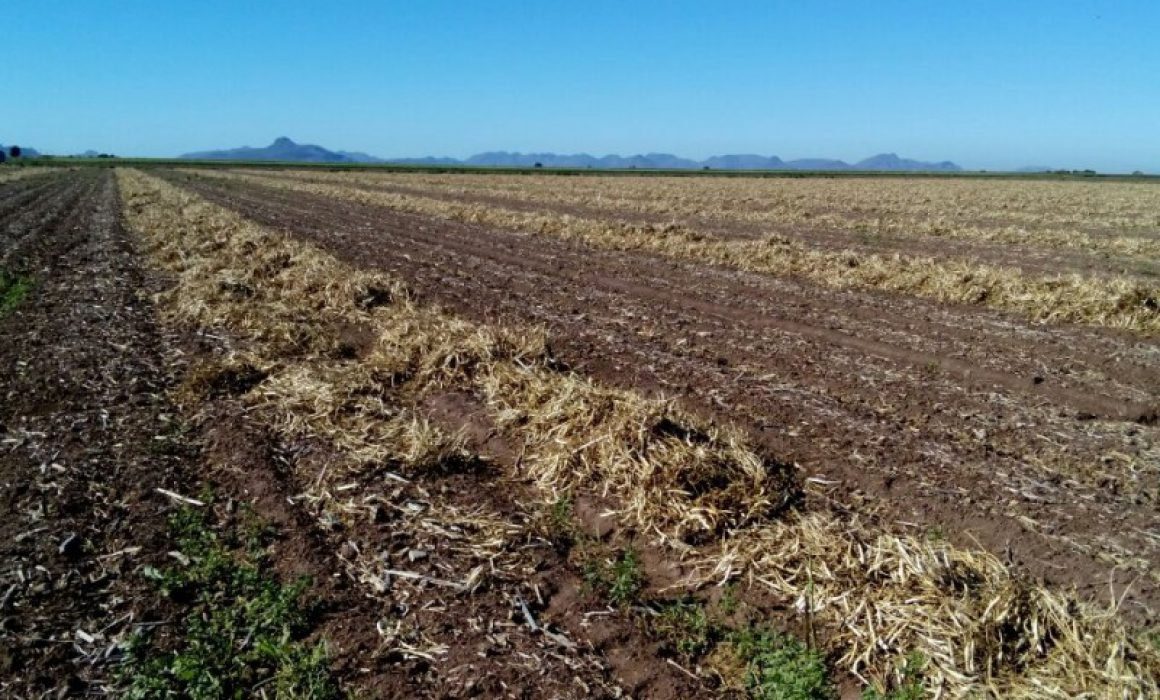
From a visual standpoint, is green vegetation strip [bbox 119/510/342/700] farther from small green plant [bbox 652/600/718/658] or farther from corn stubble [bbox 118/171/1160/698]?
small green plant [bbox 652/600/718/658]

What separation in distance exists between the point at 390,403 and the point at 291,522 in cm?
250

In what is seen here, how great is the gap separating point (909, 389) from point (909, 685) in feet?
16.7

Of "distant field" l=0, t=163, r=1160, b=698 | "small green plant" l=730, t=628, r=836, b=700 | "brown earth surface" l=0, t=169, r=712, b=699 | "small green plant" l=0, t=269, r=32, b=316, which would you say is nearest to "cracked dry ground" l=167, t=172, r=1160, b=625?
"distant field" l=0, t=163, r=1160, b=698

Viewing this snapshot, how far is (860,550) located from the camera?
15.4 ft

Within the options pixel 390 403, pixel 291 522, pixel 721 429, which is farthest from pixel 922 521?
pixel 390 403

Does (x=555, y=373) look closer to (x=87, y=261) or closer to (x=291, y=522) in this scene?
(x=291, y=522)

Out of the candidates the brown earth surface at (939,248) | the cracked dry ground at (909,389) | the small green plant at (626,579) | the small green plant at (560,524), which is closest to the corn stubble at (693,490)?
the small green plant at (560,524)

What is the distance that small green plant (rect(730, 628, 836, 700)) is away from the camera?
11.8 feet

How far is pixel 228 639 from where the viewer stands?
154 inches

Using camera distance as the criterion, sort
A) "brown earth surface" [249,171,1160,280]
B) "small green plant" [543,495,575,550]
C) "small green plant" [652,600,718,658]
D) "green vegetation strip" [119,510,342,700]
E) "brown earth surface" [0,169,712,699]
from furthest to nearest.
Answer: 1. "brown earth surface" [249,171,1160,280]
2. "small green plant" [543,495,575,550]
3. "small green plant" [652,600,718,658]
4. "brown earth surface" [0,169,712,699]
5. "green vegetation strip" [119,510,342,700]

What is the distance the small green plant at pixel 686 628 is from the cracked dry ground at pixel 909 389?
2.07 m

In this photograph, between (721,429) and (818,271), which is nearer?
(721,429)

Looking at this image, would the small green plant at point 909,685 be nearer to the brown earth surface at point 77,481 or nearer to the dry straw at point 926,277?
the brown earth surface at point 77,481

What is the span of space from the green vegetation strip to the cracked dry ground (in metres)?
4.16
